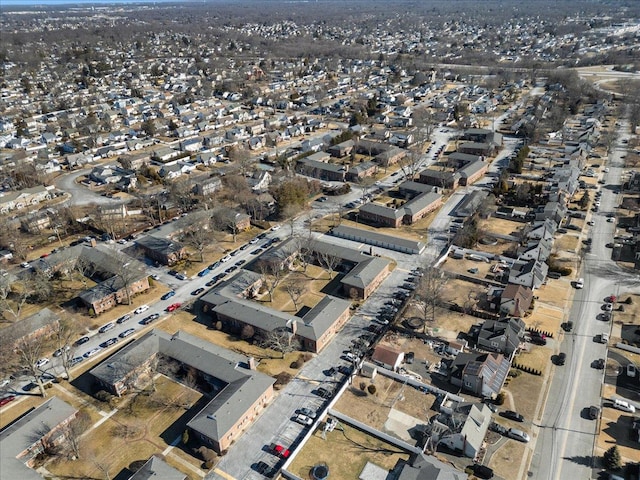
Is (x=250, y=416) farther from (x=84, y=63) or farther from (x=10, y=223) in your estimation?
(x=84, y=63)

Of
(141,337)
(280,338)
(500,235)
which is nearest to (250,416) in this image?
(280,338)

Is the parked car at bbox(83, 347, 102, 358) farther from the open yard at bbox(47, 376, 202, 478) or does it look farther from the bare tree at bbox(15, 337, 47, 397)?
the open yard at bbox(47, 376, 202, 478)

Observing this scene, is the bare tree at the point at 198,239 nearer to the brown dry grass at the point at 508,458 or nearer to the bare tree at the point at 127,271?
the bare tree at the point at 127,271

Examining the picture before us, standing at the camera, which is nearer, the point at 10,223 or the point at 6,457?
the point at 6,457

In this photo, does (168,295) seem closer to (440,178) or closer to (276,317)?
(276,317)

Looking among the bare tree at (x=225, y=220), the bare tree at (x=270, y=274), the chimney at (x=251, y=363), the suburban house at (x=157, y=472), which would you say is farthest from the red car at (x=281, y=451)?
the bare tree at (x=225, y=220)

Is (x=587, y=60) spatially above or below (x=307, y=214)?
above
